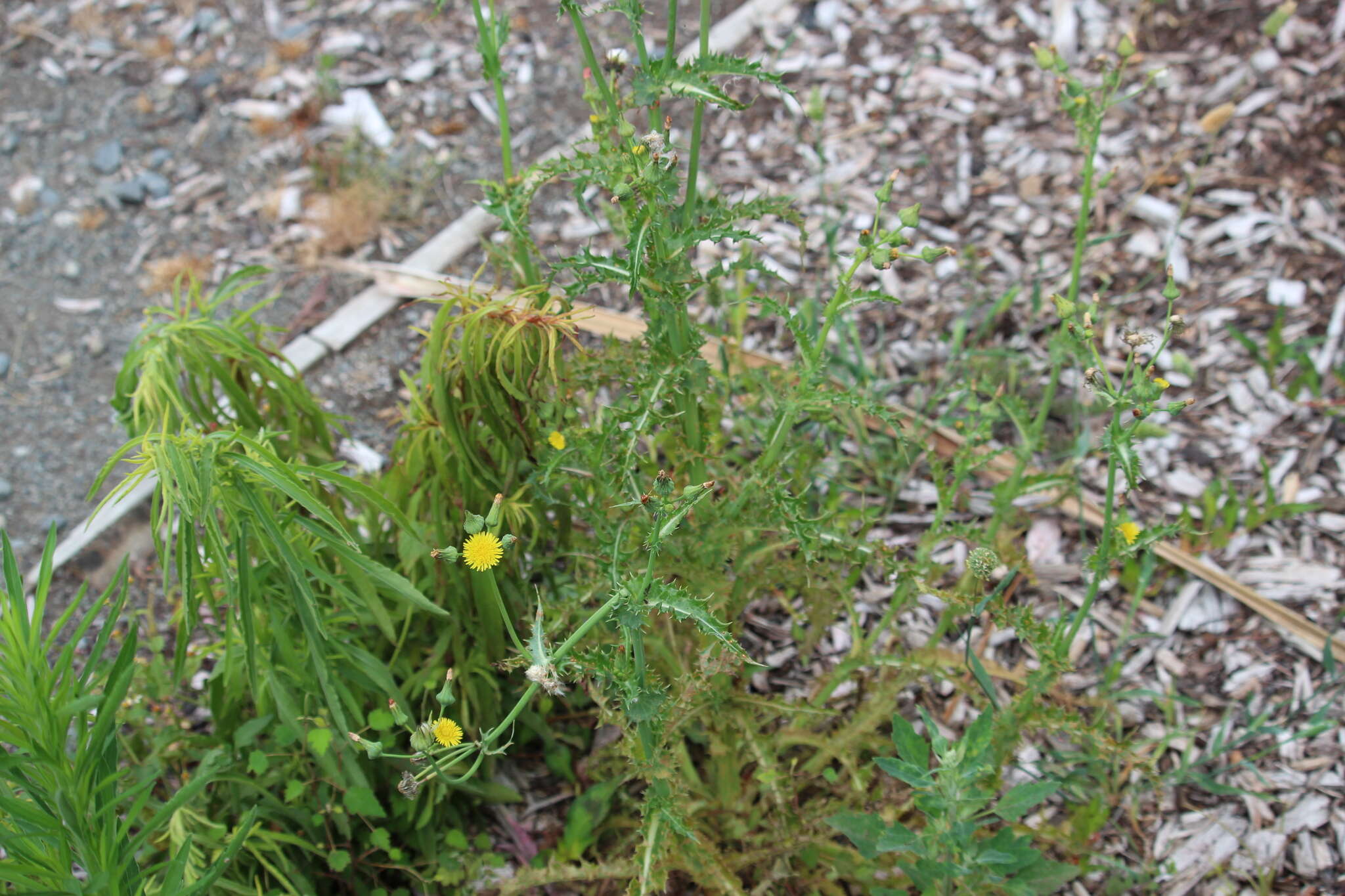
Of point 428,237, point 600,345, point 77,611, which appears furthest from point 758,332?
point 77,611

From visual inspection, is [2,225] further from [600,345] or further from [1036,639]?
[1036,639]

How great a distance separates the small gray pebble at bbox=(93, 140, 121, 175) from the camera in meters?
4.02

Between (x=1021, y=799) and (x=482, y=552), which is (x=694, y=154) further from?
(x=1021, y=799)

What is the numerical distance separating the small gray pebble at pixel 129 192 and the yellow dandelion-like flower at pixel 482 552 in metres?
3.13

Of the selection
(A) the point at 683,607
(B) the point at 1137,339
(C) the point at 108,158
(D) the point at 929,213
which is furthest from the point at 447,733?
(C) the point at 108,158

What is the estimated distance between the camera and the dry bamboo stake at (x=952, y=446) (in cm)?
245

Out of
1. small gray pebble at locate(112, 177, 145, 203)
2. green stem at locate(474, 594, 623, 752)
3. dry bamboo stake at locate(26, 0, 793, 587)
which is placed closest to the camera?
green stem at locate(474, 594, 623, 752)

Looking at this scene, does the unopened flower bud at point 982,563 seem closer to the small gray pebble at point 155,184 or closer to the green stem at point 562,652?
the green stem at point 562,652

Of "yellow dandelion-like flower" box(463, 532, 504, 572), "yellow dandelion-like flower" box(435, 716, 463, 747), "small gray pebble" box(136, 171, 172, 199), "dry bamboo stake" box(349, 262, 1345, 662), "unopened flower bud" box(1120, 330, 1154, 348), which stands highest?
"unopened flower bud" box(1120, 330, 1154, 348)

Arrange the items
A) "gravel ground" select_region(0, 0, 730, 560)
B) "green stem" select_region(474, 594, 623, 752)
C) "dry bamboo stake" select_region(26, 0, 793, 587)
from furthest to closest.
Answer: "gravel ground" select_region(0, 0, 730, 560) → "dry bamboo stake" select_region(26, 0, 793, 587) → "green stem" select_region(474, 594, 623, 752)

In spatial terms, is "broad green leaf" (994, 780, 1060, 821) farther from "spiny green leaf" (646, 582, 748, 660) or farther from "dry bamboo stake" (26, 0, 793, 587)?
"dry bamboo stake" (26, 0, 793, 587)

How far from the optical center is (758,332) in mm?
3264

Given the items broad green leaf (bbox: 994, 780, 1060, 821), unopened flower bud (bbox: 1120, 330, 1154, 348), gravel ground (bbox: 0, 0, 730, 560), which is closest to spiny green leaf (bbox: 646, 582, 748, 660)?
broad green leaf (bbox: 994, 780, 1060, 821)

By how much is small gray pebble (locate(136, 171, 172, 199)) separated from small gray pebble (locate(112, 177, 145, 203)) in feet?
0.07
